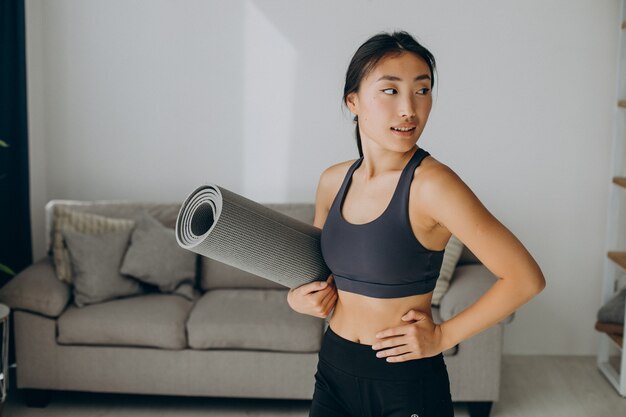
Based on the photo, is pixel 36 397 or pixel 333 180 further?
pixel 36 397

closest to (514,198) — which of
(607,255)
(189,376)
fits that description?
(607,255)

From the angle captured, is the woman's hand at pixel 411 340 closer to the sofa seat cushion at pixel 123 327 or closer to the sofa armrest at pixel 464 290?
the sofa armrest at pixel 464 290

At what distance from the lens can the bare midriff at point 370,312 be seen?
1621 mm

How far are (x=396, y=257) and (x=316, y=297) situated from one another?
0.75 feet

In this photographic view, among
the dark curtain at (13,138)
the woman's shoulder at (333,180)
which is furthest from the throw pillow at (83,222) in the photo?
the woman's shoulder at (333,180)

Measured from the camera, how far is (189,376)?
3404mm

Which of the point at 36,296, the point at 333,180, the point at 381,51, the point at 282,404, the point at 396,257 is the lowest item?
the point at 282,404

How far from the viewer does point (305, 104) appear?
4172 millimetres

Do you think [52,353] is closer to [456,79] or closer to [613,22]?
[456,79]

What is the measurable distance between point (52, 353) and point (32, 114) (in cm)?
131

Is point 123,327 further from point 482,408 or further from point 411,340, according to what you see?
point 411,340

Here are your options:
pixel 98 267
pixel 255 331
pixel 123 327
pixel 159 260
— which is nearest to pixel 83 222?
pixel 98 267

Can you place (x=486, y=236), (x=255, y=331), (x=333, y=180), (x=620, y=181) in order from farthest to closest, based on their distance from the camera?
1. (x=620, y=181)
2. (x=255, y=331)
3. (x=333, y=180)
4. (x=486, y=236)

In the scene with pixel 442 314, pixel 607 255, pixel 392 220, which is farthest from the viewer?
pixel 607 255
